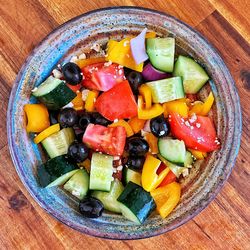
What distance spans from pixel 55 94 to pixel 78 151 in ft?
0.50

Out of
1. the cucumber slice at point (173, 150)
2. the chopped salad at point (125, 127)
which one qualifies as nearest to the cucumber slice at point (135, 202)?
the chopped salad at point (125, 127)

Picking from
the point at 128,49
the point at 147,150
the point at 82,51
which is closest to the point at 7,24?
the point at 82,51

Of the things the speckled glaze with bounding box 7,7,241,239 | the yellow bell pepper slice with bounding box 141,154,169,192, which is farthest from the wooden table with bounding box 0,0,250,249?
the yellow bell pepper slice with bounding box 141,154,169,192

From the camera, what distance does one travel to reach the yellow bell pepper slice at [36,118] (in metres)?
1.24

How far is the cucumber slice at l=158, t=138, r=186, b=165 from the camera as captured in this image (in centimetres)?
119

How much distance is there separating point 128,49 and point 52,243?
21.9 inches

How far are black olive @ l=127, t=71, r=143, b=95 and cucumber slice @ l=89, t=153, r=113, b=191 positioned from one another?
195 mm

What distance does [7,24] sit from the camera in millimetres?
1329

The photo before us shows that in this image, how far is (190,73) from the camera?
124 cm

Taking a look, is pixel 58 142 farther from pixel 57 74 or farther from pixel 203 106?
pixel 203 106

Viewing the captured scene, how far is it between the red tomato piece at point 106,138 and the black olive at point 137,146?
0.07 ft

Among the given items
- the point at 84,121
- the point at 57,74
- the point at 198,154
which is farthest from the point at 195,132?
the point at 57,74

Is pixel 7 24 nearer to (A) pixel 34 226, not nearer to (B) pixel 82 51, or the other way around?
(B) pixel 82 51

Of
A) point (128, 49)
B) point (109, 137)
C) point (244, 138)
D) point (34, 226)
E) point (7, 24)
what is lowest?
point (244, 138)
